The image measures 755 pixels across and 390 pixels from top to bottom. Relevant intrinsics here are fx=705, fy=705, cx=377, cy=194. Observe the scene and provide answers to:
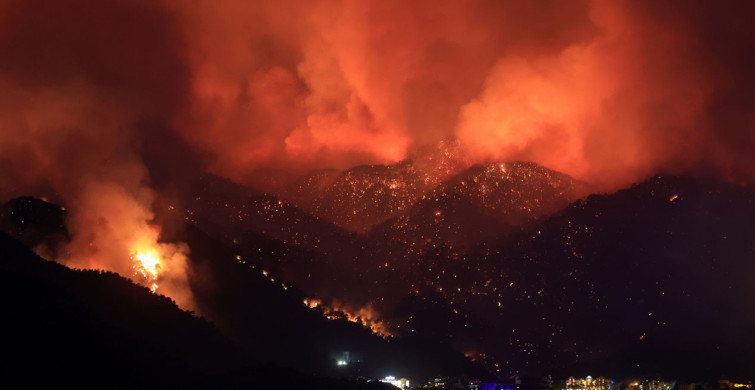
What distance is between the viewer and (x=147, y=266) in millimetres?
87688

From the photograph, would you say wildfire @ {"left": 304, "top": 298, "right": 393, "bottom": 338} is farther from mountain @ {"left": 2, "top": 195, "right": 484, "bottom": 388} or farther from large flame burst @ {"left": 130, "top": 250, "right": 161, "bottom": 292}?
large flame burst @ {"left": 130, "top": 250, "right": 161, "bottom": 292}

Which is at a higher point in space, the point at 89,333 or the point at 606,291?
the point at 606,291

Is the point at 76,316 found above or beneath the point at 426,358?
beneath

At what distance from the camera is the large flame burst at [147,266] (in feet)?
282

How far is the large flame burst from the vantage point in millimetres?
85812

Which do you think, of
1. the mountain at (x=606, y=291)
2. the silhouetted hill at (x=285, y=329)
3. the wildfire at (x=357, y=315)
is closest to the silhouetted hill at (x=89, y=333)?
the silhouetted hill at (x=285, y=329)

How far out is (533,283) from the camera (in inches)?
5910

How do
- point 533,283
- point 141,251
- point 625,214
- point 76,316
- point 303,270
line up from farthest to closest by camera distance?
point 625,214, point 533,283, point 303,270, point 141,251, point 76,316

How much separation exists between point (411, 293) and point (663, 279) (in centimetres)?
5299

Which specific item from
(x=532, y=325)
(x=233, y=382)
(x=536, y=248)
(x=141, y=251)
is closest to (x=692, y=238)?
(x=536, y=248)

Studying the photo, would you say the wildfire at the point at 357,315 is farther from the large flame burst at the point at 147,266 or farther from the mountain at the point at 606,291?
the large flame burst at the point at 147,266

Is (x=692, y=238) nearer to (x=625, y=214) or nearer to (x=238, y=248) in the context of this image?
(x=625, y=214)

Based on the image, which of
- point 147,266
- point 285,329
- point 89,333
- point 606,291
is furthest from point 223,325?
point 606,291

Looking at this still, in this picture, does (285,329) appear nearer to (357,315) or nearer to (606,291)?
(357,315)
